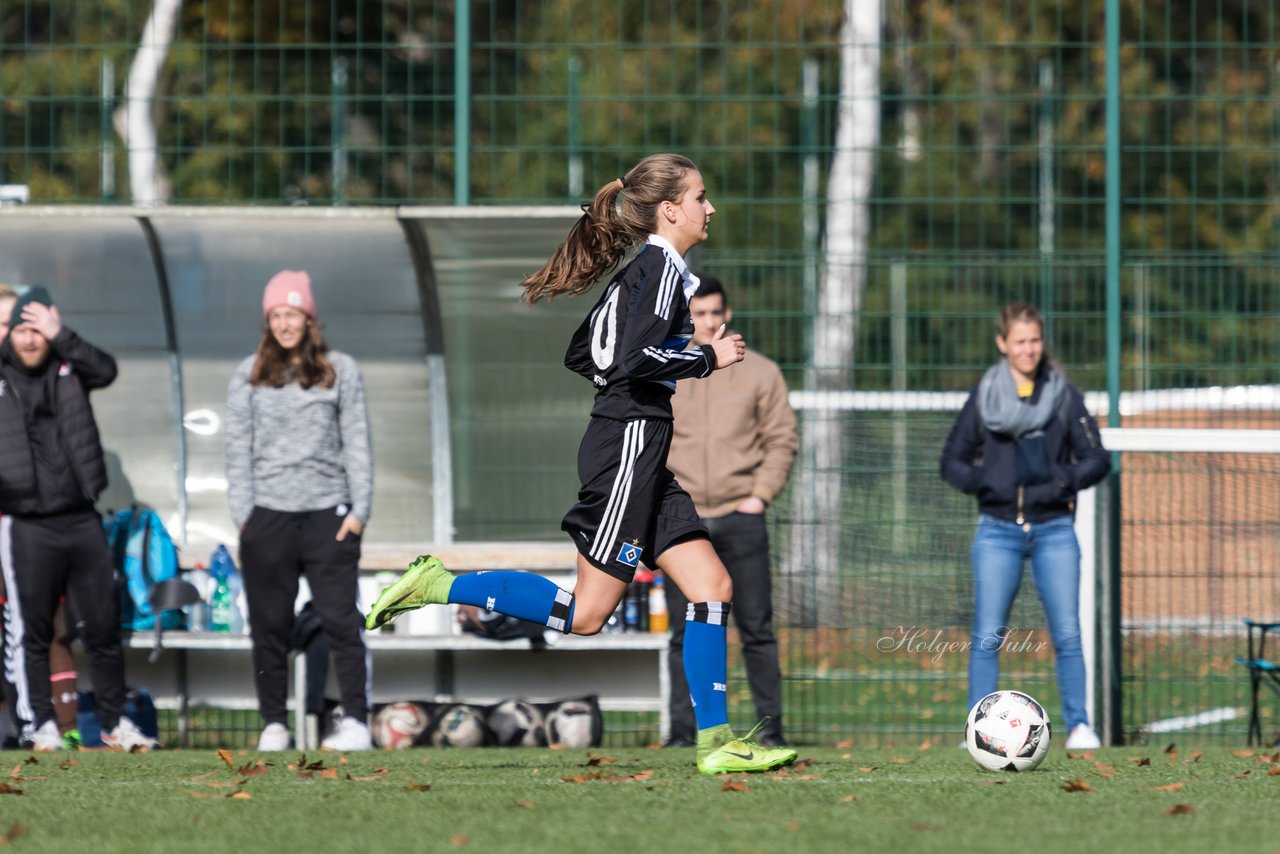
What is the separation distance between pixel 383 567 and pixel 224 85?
48.8 feet

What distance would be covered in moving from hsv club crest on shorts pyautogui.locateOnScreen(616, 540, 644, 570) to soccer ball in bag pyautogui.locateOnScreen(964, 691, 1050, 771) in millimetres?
1330

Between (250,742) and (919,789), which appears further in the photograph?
(250,742)

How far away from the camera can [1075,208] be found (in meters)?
21.5

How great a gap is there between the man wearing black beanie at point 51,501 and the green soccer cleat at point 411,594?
270cm

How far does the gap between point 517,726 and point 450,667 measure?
3.51 feet

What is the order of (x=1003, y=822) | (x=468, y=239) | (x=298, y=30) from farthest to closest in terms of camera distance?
(x=298, y=30) → (x=468, y=239) → (x=1003, y=822)

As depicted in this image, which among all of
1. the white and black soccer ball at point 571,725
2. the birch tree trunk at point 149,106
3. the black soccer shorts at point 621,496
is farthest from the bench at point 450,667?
the birch tree trunk at point 149,106

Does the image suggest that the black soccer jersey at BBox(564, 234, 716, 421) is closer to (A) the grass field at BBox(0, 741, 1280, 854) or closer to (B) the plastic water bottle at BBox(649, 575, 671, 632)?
(A) the grass field at BBox(0, 741, 1280, 854)

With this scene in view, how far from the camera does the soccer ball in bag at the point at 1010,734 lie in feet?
21.4

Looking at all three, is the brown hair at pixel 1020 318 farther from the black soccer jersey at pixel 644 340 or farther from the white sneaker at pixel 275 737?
the white sneaker at pixel 275 737

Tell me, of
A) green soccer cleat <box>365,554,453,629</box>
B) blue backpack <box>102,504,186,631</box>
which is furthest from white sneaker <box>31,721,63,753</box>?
green soccer cleat <box>365,554,453,629</box>

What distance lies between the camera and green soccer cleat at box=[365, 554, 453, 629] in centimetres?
656

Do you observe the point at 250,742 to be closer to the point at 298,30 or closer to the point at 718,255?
the point at 718,255

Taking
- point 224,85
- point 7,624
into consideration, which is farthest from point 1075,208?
point 7,624
